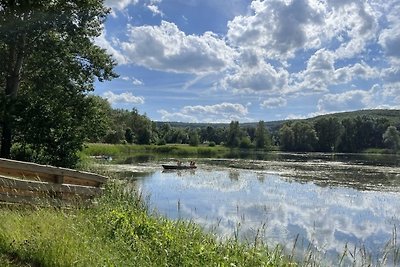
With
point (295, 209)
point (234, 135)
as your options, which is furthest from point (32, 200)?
point (234, 135)

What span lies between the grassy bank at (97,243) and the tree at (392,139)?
11202 centimetres

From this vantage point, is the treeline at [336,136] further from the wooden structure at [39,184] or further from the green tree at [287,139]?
the wooden structure at [39,184]

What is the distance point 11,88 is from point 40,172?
12.8 meters

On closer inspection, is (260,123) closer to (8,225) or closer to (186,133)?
(186,133)

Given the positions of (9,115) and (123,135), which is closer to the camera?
(9,115)

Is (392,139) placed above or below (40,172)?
above

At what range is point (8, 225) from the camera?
5969 millimetres

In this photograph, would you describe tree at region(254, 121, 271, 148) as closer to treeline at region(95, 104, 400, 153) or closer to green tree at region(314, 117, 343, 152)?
treeline at region(95, 104, 400, 153)

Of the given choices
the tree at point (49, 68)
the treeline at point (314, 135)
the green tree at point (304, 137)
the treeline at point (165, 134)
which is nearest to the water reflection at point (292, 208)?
the tree at point (49, 68)

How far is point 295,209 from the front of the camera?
18.0m

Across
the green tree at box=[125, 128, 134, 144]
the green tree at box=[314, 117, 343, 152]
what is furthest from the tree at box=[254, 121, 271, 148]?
the green tree at box=[125, 128, 134, 144]

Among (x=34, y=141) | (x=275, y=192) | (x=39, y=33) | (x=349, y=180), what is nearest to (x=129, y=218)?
(x=34, y=141)

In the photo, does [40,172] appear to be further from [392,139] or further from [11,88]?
[392,139]

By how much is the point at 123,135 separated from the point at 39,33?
71.3 metres
